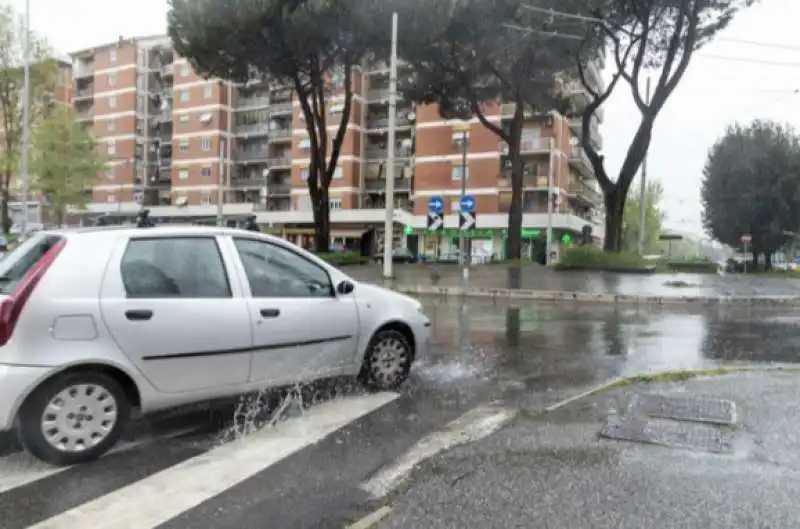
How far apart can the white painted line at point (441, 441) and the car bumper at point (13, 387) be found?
197cm

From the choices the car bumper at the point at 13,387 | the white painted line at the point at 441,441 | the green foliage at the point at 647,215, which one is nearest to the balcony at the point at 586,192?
the green foliage at the point at 647,215

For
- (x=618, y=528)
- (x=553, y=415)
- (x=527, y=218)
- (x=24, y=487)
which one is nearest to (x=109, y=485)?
(x=24, y=487)

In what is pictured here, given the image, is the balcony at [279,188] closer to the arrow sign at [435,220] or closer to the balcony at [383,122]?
the balcony at [383,122]

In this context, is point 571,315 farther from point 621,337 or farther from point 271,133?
point 271,133

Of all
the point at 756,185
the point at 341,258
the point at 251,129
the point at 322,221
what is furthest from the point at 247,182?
the point at 756,185

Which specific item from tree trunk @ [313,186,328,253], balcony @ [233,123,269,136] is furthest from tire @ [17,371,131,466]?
balcony @ [233,123,269,136]

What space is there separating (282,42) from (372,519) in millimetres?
24981

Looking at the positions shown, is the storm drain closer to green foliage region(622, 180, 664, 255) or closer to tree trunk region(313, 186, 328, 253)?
tree trunk region(313, 186, 328, 253)

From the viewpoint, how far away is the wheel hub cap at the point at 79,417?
3.75m

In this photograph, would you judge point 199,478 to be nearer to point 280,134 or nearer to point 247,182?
point 280,134

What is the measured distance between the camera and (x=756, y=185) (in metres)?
39.3

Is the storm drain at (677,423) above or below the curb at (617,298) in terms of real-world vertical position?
below

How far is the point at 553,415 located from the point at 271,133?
6161 centimetres

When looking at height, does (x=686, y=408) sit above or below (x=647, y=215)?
below
